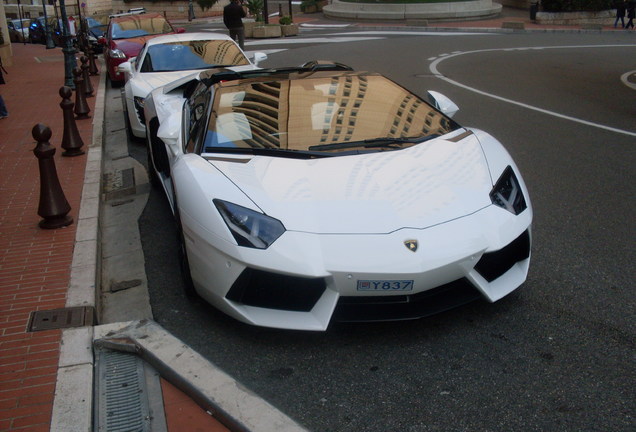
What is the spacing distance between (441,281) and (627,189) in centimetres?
365

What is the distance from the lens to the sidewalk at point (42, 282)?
326cm

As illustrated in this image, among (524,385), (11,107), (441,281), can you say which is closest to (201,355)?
(441,281)

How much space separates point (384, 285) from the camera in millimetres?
3549

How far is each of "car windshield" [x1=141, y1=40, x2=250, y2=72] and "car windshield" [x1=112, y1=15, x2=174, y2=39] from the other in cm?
584

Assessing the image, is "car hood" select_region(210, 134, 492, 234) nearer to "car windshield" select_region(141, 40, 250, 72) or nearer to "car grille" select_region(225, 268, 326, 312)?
"car grille" select_region(225, 268, 326, 312)

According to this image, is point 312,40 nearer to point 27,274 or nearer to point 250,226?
point 27,274

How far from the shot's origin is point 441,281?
3.65 m

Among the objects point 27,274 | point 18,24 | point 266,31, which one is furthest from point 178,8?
point 27,274

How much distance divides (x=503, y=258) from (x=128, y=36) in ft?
46.1

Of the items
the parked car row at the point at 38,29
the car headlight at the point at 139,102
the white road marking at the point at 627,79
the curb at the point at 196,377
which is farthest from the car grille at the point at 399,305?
the parked car row at the point at 38,29

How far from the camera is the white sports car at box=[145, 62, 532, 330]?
361cm

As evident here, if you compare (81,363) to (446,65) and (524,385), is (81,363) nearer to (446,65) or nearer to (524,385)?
(524,385)

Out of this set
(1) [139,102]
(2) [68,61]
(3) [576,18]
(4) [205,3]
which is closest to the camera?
(1) [139,102]

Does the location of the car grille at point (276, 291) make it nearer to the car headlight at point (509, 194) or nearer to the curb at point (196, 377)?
the curb at point (196, 377)
